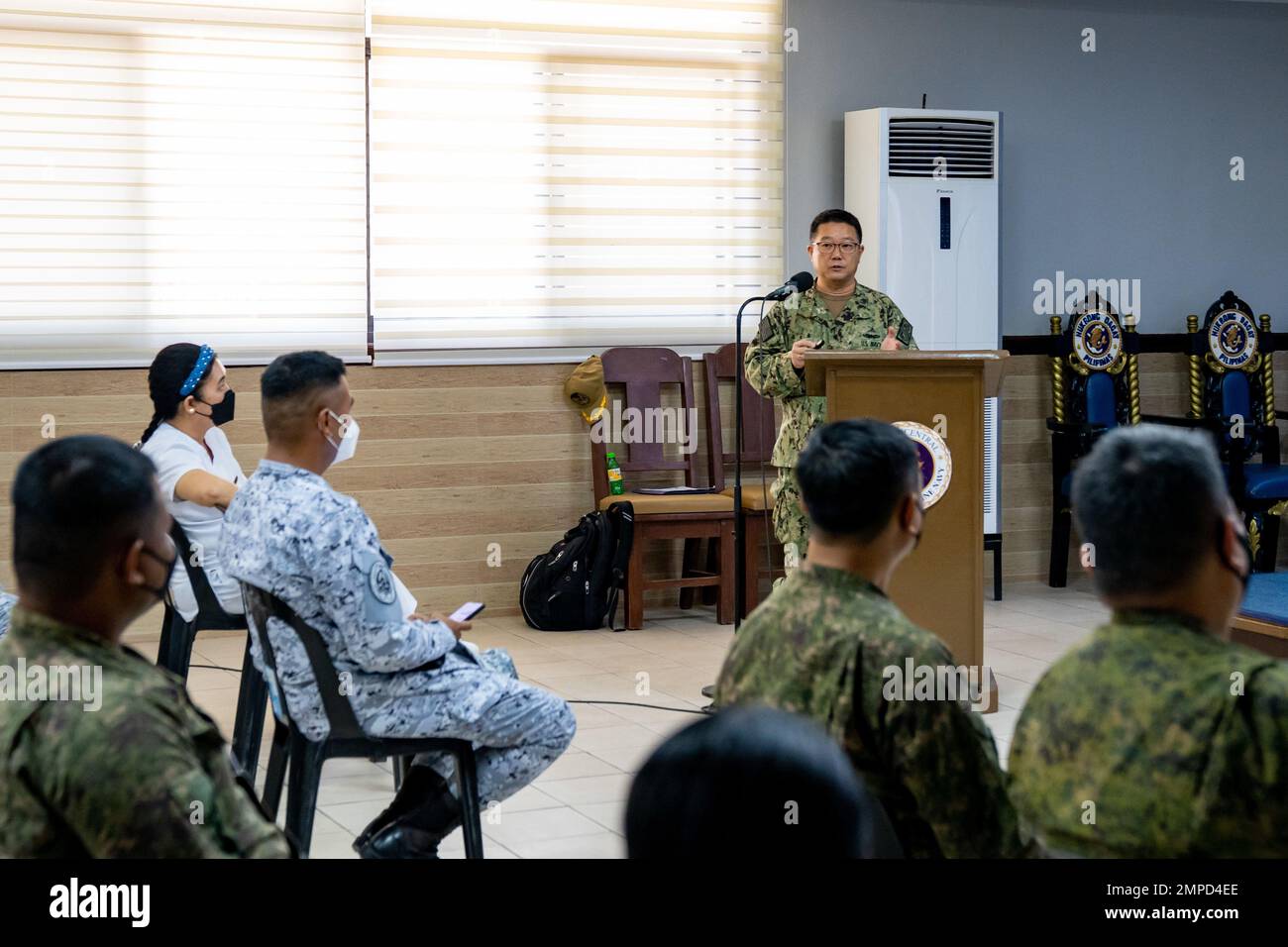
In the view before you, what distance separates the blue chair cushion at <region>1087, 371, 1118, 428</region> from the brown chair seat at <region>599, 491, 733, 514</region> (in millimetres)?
1919

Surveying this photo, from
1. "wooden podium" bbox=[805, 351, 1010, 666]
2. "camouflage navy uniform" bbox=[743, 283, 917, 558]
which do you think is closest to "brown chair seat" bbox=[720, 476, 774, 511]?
"camouflage navy uniform" bbox=[743, 283, 917, 558]

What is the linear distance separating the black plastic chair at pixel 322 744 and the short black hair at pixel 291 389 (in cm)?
34

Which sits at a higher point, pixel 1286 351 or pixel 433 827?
pixel 1286 351

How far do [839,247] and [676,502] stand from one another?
5.25 feet

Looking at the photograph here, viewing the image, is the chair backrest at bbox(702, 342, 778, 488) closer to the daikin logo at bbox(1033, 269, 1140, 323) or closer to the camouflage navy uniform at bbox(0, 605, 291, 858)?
the daikin logo at bbox(1033, 269, 1140, 323)

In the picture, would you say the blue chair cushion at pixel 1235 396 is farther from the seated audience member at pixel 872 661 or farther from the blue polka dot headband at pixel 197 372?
the seated audience member at pixel 872 661

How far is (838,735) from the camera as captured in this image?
74.7 inches

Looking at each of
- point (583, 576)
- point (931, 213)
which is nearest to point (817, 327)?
point (583, 576)

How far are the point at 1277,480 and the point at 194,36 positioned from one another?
5.12 meters
